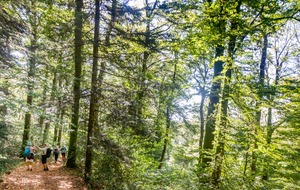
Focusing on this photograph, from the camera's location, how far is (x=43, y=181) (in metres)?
9.16

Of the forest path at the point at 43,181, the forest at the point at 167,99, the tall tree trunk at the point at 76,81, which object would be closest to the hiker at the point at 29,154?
the forest path at the point at 43,181

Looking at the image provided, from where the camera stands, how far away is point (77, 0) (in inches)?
384

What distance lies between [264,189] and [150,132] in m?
5.04

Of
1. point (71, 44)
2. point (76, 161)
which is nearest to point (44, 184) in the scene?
point (76, 161)

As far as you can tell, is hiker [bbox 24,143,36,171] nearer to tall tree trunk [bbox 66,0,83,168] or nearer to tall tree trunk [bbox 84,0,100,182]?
tall tree trunk [bbox 66,0,83,168]

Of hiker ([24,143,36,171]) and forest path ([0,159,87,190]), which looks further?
hiker ([24,143,36,171])

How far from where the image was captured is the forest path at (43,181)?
27.3ft

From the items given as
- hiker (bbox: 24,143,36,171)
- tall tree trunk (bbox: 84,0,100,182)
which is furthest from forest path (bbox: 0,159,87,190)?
tall tree trunk (bbox: 84,0,100,182)

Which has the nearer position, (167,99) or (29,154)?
(29,154)

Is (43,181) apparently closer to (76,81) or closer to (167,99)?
(76,81)

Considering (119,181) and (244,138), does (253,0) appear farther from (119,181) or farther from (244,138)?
(119,181)

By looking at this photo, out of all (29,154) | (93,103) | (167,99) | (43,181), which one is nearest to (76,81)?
(93,103)

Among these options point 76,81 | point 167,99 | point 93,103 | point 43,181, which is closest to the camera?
point 43,181

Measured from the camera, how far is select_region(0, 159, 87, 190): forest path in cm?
833
